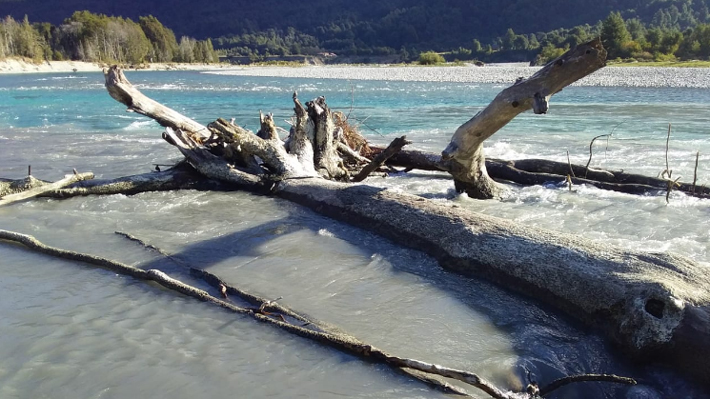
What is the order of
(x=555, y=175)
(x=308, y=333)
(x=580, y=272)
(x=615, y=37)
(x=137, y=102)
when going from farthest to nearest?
(x=615, y=37), (x=137, y=102), (x=555, y=175), (x=580, y=272), (x=308, y=333)

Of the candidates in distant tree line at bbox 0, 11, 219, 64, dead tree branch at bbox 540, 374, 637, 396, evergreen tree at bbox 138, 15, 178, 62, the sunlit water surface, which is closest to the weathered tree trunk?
the sunlit water surface

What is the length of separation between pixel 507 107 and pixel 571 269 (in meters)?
2.31

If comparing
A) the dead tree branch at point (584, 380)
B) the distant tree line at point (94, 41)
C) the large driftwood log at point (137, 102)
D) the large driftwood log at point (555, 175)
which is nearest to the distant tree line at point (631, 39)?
the large driftwood log at point (555, 175)

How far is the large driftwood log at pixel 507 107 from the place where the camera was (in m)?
4.86

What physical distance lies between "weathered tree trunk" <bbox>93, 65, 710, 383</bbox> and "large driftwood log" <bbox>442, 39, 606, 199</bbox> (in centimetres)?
7

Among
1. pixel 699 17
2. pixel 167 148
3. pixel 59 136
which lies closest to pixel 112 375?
pixel 167 148

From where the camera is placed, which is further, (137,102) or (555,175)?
(137,102)

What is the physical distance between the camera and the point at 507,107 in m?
5.64

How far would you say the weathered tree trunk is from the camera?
10.2 feet

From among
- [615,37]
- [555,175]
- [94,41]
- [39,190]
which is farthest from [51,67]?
[555,175]

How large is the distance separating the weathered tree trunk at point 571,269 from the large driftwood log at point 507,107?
73mm

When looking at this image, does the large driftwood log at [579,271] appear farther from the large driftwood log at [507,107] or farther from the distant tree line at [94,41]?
the distant tree line at [94,41]

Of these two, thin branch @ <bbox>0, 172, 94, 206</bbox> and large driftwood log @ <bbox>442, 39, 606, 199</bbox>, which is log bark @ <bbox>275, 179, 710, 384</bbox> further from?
thin branch @ <bbox>0, 172, 94, 206</bbox>

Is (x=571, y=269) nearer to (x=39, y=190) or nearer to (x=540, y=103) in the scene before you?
(x=540, y=103)
